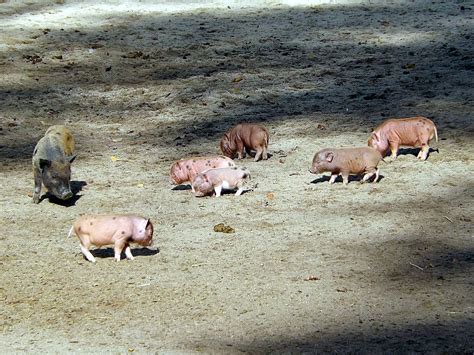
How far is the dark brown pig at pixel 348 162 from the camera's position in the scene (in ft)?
24.5

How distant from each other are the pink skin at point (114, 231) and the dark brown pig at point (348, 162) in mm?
1921

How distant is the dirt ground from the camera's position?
5.18 m

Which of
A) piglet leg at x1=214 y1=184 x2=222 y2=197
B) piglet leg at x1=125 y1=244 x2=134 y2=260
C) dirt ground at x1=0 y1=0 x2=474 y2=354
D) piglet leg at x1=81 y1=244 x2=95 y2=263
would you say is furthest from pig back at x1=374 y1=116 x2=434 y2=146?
piglet leg at x1=81 y1=244 x2=95 y2=263

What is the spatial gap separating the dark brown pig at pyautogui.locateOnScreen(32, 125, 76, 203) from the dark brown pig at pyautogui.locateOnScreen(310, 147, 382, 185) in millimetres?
1857

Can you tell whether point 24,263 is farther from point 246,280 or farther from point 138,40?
point 138,40

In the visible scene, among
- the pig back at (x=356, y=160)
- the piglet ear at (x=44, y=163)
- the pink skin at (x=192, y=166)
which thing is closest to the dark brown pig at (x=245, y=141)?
the pink skin at (x=192, y=166)

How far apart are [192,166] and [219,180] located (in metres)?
0.32

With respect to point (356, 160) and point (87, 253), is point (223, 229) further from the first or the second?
point (356, 160)

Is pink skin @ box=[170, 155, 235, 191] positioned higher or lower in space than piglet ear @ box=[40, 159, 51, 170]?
lower

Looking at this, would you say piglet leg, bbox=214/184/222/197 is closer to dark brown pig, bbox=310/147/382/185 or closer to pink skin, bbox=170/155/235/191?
pink skin, bbox=170/155/235/191

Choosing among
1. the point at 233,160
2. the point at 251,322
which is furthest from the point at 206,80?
the point at 251,322

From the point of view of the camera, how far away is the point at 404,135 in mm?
8000

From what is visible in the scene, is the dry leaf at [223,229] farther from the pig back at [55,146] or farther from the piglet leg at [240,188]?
the pig back at [55,146]

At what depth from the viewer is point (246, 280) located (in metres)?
5.75
